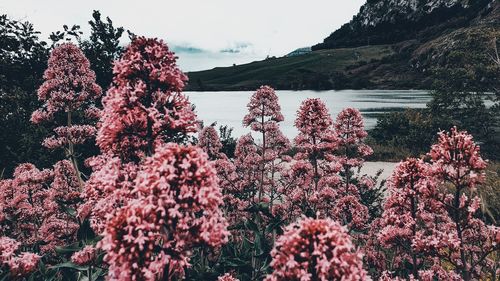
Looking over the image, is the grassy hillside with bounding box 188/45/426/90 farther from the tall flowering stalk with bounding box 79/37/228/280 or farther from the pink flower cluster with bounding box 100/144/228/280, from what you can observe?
the pink flower cluster with bounding box 100/144/228/280

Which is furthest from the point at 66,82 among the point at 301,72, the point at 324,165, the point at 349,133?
the point at 301,72

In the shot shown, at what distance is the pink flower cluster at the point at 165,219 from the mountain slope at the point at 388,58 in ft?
260

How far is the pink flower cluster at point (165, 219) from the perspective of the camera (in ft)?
8.36

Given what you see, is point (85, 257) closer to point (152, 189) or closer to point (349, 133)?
point (152, 189)

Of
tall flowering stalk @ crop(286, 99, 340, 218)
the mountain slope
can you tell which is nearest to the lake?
Result: tall flowering stalk @ crop(286, 99, 340, 218)

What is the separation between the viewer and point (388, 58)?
12350 cm

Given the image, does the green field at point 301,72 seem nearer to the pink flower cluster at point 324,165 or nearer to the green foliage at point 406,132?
the green foliage at point 406,132

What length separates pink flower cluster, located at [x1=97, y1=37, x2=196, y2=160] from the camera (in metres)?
3.64

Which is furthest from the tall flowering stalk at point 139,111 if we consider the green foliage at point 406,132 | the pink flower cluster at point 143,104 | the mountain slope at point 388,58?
the mountain slope at point 388,58

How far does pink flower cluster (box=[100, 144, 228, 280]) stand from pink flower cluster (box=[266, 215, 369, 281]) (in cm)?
54

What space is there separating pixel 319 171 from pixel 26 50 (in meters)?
11.6

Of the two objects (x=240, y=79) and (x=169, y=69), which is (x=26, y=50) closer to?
(x=169, y=69)

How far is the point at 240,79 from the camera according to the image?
148 meters

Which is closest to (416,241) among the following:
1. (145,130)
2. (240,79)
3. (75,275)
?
(145,130)
